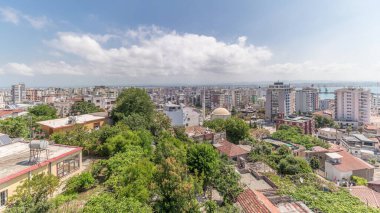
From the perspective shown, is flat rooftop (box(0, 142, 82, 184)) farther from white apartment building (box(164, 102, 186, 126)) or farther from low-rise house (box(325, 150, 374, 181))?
white apartment building (box(164, 102, 186, 126))

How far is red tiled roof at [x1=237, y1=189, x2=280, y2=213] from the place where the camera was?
33.3ft

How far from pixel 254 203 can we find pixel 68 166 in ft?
35.1

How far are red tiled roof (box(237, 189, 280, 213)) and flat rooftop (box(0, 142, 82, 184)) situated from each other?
33.5 feet

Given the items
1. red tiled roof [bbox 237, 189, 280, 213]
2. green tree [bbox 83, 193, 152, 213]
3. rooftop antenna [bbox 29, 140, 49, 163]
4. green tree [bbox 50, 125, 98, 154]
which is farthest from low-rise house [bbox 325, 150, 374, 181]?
rooftop antenna [bbox 29, 140, 49, 163]

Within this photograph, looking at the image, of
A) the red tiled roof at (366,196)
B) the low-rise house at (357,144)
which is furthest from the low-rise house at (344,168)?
the low-rise house at (357,144)

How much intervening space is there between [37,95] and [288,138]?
105560mm

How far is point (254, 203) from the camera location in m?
11.0

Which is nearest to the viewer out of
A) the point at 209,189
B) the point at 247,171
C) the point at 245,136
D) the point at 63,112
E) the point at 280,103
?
the point at 209,189

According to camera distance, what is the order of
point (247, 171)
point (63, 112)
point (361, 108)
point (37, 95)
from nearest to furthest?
point (247, 171)
point (63, 112)
point (361, 108)
point (37, 95)

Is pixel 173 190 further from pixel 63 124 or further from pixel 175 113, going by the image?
pixel 175 113

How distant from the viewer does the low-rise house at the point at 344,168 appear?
24.5 meters

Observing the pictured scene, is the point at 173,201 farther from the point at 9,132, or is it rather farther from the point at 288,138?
the point at 288,138

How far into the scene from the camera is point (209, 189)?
14195 mm

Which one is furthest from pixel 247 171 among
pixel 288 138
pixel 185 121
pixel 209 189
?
pixel 185 121
